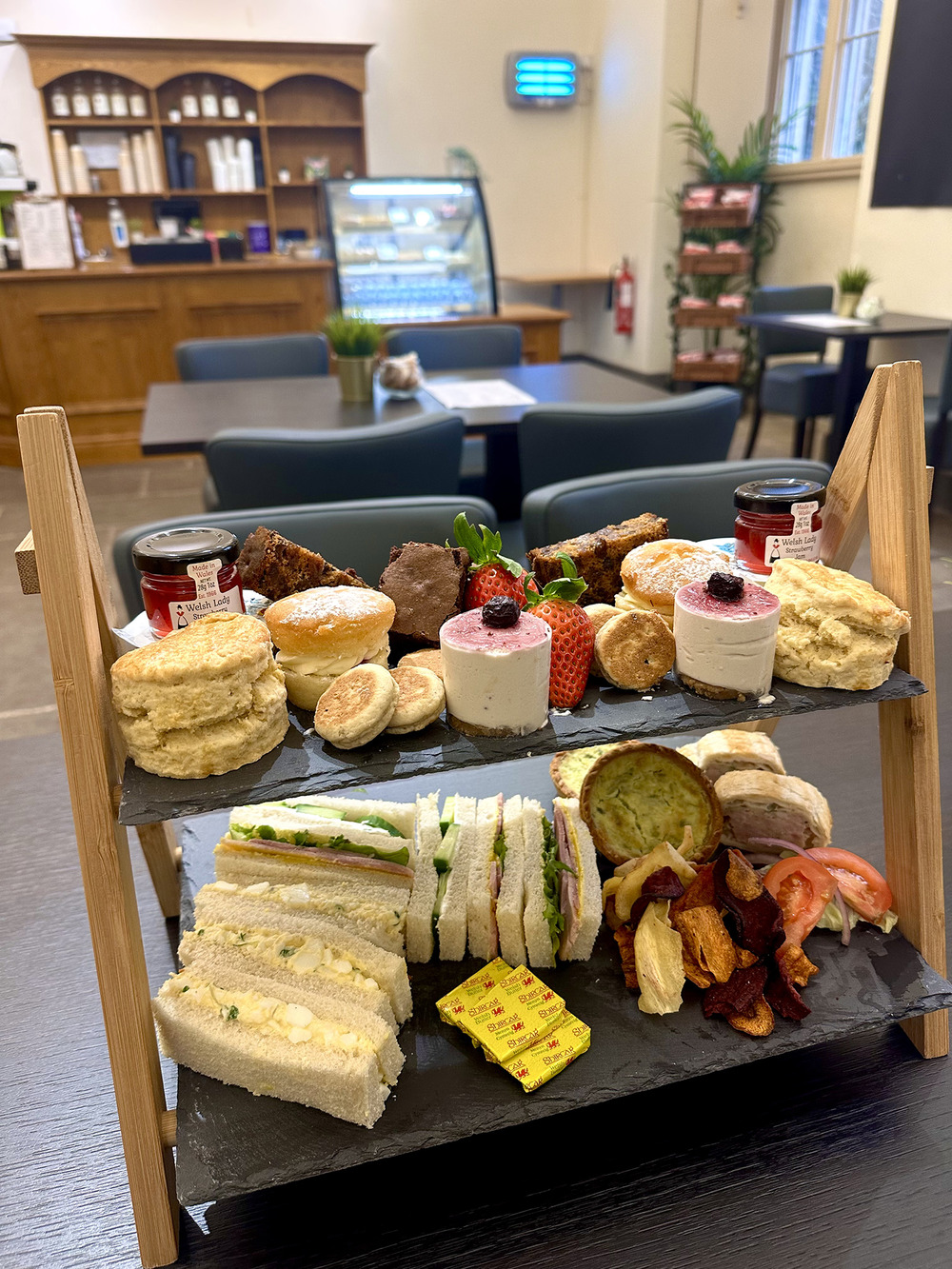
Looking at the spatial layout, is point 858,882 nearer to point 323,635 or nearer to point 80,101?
point 323,635

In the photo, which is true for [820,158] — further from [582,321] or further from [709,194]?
[582,321]

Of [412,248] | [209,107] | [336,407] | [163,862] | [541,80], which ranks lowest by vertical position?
[163,862]

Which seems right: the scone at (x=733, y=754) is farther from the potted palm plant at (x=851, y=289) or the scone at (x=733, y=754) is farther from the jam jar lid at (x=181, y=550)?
the potted palm plant at (x=851, y=289)

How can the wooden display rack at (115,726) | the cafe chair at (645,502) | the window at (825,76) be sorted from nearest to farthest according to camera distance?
the wooden display rack at (115,726) < the cafe chair at (645,502) < the window at (825,76)

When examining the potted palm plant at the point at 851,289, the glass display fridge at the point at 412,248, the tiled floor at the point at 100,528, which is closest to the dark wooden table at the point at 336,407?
the tiled floor at the point at 100,528

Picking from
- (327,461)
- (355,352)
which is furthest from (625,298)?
(327,461)

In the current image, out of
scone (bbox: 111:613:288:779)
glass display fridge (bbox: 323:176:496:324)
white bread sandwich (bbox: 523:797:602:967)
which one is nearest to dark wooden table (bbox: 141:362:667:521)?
white bread sandwich (bbox: 523:797:602:967)

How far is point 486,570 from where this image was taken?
102 cm

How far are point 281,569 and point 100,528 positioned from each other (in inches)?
142

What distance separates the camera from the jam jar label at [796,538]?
1.09 metres

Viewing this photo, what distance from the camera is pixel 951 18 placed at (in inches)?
177

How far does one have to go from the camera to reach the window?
561 cm

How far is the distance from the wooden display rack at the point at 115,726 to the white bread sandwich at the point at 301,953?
5.2 inches

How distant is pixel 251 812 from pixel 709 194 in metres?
5.87
